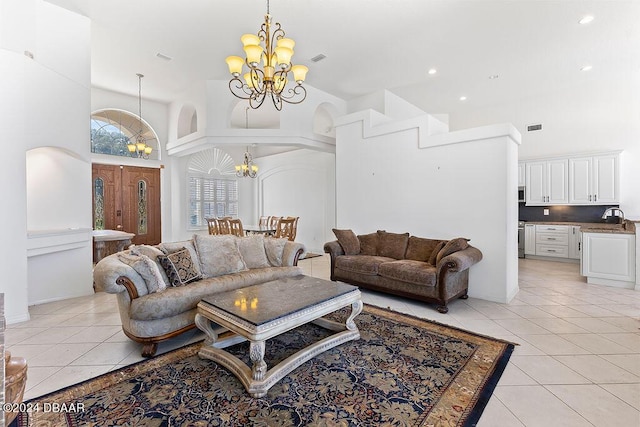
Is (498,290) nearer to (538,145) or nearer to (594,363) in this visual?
(594,363)

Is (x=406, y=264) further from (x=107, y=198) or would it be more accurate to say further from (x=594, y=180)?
(x=107, y=198)

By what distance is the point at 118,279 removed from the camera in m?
2.49

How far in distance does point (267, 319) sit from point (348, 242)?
2.91m

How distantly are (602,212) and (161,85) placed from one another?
1005 cm

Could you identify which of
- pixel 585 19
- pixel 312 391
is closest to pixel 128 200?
pixel 312 391

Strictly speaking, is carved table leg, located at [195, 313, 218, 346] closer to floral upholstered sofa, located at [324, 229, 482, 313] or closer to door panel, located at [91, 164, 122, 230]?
floral upholstered sofa, located at [324, 229, 482, 313]

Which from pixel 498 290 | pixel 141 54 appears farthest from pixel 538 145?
pixel 141 54

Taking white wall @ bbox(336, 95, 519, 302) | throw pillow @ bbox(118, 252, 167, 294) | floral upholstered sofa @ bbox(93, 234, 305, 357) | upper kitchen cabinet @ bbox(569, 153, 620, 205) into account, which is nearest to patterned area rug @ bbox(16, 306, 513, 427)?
floral upholstered sofa @ bbox(93, 234, 305, 357)

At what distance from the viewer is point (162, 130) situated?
7535 millimetres

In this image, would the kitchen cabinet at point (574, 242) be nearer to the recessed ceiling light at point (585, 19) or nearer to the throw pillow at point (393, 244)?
the recessed ceiling light at point (585, 19)

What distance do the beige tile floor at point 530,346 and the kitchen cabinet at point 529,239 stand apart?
249 cm

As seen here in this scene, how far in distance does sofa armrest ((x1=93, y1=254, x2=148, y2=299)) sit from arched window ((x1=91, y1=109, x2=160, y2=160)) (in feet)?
18.2

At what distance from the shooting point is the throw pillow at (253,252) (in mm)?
3893

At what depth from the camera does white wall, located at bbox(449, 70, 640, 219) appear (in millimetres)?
5805
